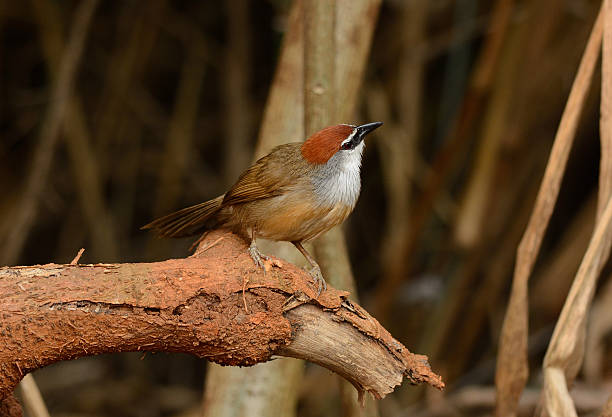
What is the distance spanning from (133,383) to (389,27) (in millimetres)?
2839

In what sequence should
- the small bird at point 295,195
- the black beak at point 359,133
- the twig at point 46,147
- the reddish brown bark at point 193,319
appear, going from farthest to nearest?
the twig at point 46,147
the black beak at point 359,133
the small bird at point 295,195
the reddish brown bark at point 193,319

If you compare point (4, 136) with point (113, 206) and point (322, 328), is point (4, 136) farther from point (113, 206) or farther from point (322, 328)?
point (322, 328)

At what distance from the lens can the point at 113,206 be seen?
16.5 ft

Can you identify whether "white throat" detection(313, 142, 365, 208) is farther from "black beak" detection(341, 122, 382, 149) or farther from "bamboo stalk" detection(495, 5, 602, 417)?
"bamboo stalk" detection(495, 5, 602, 417)

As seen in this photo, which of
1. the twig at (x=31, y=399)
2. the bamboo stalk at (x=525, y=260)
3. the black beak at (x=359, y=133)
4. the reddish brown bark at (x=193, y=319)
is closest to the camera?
the reddish brown bark at (x=193, y=319)

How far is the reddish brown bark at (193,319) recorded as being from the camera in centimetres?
163

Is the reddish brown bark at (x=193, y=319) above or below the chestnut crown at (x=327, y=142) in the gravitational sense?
below

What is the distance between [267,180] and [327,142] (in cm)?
24

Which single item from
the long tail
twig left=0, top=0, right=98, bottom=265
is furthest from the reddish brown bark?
twig left=0, top=0, right=98, bottom=265

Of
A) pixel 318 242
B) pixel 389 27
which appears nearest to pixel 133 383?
pixel 318 242

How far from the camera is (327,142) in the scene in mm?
2486

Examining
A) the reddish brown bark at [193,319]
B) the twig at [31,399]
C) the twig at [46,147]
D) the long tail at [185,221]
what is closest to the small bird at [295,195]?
the long tail at [185,221]

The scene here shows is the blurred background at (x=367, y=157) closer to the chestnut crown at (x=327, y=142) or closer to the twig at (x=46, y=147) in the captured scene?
the twig at (x=46, y=147)

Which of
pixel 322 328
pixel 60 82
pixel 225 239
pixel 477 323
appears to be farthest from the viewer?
pixel 477 323
